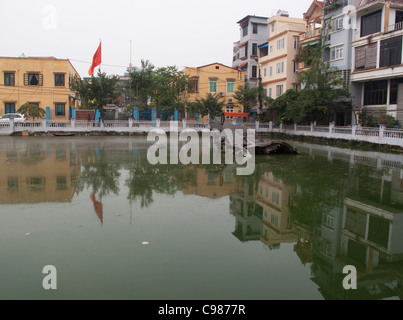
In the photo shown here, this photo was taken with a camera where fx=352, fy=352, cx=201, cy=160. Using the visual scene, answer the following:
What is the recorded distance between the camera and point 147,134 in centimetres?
2673

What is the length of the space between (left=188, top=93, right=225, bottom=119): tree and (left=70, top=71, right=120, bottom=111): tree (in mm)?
6515

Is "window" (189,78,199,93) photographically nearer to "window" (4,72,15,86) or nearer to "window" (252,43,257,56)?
"window" (252,43,257,56)

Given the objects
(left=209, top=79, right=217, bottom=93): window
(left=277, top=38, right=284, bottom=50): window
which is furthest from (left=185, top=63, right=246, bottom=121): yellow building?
(left=277, top=38, right=284, bottom=50): window

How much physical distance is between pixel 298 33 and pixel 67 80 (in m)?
19.6

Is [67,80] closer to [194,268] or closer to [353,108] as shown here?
[353,108]

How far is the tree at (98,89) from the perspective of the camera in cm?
2758

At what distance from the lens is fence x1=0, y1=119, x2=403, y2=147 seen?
55.9ft

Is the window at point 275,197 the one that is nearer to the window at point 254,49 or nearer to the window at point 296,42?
the window at point 296,42

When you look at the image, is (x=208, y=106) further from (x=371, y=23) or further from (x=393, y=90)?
(x=393, y=90)

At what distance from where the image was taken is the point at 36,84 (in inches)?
A: 1160

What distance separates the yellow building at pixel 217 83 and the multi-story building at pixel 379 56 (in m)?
12.5

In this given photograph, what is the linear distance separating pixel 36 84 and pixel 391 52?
86.2 ft

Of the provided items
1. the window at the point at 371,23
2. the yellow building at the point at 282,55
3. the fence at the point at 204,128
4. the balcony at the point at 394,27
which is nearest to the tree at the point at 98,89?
the fence at the point at 204,128

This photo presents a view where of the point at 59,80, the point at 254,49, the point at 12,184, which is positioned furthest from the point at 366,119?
the point at 59,80
